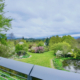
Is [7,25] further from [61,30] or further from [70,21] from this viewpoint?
[70,21]

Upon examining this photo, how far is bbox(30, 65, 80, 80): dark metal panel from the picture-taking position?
381 millimetres

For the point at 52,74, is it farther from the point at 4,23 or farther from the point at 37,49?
the point at 37,49

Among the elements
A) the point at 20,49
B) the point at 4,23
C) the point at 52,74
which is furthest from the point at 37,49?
the point at 52,74

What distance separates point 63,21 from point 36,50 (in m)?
54.2

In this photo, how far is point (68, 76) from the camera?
38 centimetres

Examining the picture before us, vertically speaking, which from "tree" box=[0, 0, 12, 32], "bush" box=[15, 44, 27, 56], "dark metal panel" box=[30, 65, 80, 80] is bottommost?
"bush" box=[15, 44, 27, 56]

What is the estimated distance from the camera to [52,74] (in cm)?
41

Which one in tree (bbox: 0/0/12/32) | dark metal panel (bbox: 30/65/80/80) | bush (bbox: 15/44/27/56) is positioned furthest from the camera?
bush (bbox: 15/44/27/56)

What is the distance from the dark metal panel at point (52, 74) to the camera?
38cm

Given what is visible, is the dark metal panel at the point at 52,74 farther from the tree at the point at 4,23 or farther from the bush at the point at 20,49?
the bush at the point at 20,49

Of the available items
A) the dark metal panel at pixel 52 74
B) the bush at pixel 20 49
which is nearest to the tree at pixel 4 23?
the bush at pixel 20 49

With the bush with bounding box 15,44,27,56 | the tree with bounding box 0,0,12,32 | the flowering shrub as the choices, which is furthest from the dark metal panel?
the flowering shrub

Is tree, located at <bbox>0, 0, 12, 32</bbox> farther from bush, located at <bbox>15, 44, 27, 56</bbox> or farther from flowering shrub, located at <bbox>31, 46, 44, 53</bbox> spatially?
flowering shrub, located at <bbox>31, 46, 44, 53</bbox>

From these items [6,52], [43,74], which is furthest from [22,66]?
[6,52]
